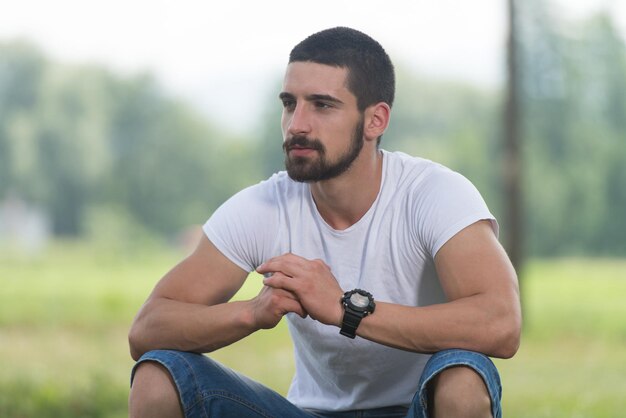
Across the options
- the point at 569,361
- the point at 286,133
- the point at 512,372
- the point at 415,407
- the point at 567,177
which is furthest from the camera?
the point at 567,177

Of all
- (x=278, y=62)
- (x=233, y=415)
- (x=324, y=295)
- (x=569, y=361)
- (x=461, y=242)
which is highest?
(x=278, y=62)

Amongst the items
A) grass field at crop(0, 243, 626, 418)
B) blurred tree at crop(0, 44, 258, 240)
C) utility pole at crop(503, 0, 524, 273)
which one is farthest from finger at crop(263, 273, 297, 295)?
blurred tree at crop(0, 44, 258, 240)

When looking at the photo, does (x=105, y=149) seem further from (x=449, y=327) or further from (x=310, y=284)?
(x=449, y=327)

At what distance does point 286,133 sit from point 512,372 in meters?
5.16

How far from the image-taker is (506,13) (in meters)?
8.98

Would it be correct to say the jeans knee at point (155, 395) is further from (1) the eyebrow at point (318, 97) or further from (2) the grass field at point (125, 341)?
(2) the grass field at point (125, 341)

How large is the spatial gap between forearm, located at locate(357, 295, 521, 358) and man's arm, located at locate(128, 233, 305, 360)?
235 millimetres

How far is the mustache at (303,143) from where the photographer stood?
9.96ft

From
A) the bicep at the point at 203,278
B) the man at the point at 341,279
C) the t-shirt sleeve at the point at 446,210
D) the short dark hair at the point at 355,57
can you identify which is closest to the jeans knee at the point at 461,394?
the man at the point at 341,279

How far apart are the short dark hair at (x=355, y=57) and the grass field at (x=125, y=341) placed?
3.09 metres

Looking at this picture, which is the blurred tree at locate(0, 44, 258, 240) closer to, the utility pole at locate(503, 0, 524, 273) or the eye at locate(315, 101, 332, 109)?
the utility pole at locate(503, 0, 524, 273)

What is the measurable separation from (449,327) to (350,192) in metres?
0.60

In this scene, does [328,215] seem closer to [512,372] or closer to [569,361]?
[512,372]

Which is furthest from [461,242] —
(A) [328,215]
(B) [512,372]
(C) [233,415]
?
(B) [512,372]
